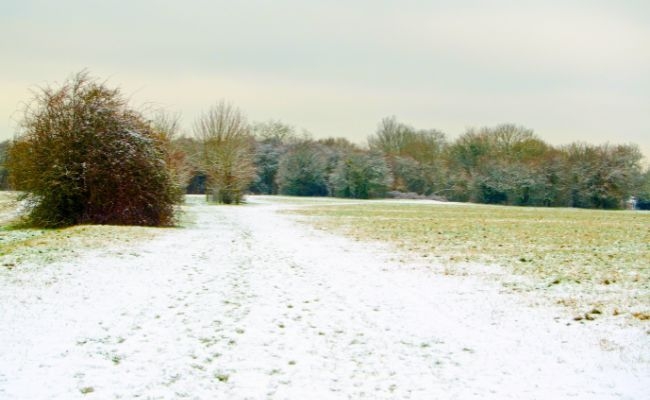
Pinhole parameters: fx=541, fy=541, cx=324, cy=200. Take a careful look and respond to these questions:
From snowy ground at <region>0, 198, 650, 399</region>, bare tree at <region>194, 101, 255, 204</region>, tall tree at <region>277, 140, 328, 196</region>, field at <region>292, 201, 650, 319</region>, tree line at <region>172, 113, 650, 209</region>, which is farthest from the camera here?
tall tree at <region>277, 140, 328, 196</region>

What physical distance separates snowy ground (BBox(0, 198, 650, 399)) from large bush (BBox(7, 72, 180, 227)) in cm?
1080

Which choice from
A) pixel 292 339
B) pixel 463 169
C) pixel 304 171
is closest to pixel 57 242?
pixel 292 339

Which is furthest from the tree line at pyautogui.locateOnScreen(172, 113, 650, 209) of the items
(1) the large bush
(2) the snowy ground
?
(2) the snowy ground

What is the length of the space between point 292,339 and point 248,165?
47009 mm

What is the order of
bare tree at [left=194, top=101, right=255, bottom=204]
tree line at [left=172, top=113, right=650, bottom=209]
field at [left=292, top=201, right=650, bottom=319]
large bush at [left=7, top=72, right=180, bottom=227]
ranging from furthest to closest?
tree line at [left=172, top=113, right=650, bottom=209]
bare tree at [left=194, top=101, right=255, bottom=204]
large bush at [left=7, top=72, right=180, bottom=227]
field at [left=292, top=201, right=650, bottom=319]

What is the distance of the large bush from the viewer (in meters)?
21.8

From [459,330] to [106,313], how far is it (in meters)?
5.34

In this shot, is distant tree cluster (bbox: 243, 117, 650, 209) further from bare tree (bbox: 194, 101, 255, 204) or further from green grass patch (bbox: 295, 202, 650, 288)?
green grass patch (bbox: 295, 202, 650, 288)

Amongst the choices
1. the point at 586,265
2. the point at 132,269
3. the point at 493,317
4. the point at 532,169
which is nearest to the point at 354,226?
the point at 586,265

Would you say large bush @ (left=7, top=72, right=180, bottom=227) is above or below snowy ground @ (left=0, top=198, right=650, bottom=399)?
above

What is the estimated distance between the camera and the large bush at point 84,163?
2177 cm

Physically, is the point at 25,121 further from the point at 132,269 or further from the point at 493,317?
the point at 493,317

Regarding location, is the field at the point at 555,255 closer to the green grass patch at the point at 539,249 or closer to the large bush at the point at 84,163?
the green grass patch at the point at 539,249

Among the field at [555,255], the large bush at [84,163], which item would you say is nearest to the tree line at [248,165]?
the large bush at [84,163]
